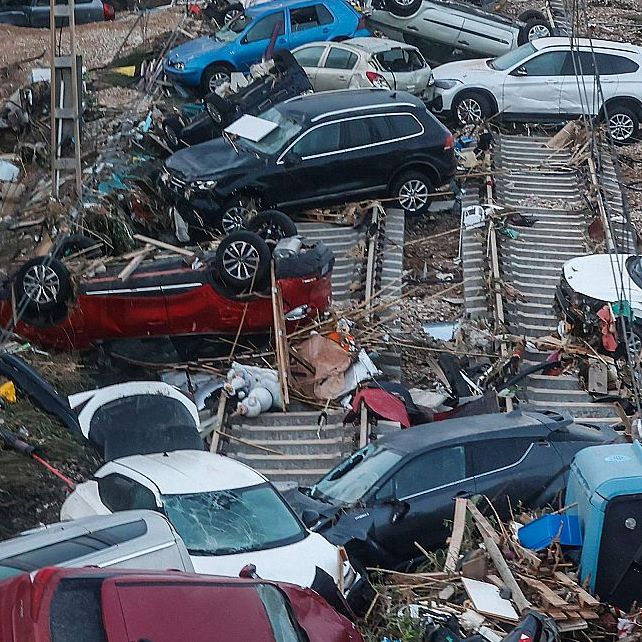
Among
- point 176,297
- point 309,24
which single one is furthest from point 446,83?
point 176,297

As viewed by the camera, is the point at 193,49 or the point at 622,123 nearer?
the point at 622,123

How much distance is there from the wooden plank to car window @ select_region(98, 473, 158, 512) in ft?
6.98

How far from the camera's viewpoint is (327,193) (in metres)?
17.7

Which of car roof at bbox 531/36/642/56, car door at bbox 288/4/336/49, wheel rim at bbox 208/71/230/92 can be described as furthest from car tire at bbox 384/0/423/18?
wheel rim at bbox 208/71/230/92

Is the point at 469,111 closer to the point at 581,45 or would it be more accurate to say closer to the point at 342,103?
the point at 581,45

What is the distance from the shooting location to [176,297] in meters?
13.8

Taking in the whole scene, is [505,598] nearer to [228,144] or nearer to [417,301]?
[417,301]

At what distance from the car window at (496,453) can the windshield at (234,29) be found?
14.7 m

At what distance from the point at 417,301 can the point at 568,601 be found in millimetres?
8284

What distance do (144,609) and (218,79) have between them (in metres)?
18.4

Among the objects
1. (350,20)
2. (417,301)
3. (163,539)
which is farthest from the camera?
(350,20)

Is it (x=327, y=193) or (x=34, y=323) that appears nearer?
(x=34, y=323)

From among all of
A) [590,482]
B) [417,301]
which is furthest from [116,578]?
[417,301]

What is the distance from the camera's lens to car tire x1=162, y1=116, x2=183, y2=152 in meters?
19.3
